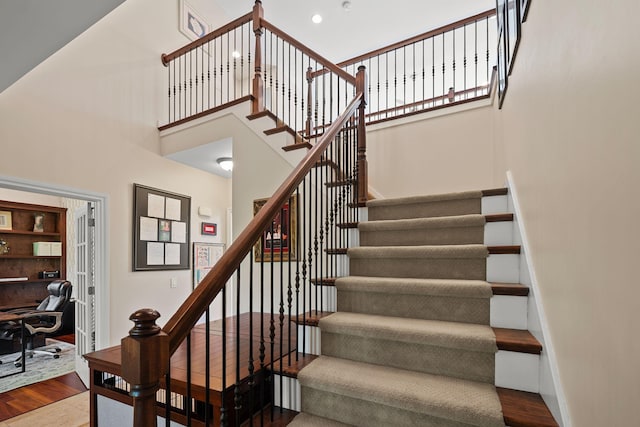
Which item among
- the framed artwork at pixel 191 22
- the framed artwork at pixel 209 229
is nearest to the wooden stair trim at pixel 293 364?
the framed artwork at pixel 209 229

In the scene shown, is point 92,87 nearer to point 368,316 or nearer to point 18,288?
point 368,316

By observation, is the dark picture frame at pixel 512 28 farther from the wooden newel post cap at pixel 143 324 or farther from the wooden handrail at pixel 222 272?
the wooden newel post cap at pixel 143 324

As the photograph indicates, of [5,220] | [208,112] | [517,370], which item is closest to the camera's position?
[517,370]

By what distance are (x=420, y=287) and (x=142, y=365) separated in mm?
1359

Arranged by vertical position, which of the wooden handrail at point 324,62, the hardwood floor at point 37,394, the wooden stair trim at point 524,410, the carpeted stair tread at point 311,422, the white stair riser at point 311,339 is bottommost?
the hardwood floor at point 37,394

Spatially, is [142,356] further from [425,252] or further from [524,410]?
[425,252]

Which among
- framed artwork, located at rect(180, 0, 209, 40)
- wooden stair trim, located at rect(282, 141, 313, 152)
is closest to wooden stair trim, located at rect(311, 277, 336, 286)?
wooden stair trim, located at rect(282, 141, 313, 152)

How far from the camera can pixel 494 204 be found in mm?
2289

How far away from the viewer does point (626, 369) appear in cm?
65

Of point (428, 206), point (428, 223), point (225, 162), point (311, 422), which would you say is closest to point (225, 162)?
point (225, 162)

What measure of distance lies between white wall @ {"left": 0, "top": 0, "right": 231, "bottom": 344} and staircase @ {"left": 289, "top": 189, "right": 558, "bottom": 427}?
2.68 m

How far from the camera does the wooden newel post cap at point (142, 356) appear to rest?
84cm

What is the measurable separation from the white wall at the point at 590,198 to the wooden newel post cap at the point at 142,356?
1036 mm

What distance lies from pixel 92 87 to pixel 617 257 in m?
4.20
